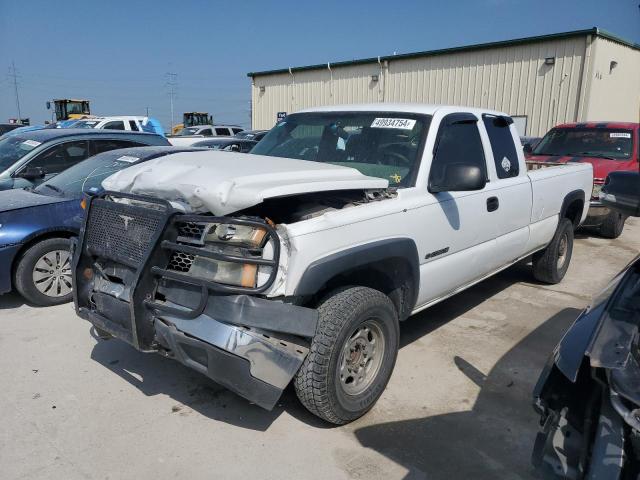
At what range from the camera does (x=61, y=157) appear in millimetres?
6824

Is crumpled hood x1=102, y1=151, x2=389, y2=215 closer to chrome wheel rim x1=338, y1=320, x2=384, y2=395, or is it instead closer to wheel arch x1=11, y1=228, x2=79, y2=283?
chrome wheel rim x1=338, y1=320, x2=384, y2=395

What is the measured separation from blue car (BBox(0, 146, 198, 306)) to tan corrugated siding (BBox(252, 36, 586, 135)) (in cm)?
1684

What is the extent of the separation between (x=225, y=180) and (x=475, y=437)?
2110 mm

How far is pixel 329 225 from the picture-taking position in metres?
2.87

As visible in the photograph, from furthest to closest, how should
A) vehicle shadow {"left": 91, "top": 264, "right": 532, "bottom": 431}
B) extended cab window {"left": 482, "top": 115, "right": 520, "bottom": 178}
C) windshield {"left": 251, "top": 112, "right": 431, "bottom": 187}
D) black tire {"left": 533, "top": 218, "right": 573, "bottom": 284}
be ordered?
black tire {"left": 533, "top": 218, "right": 573, "bottom": 284} → extended cab window {"left": 482, "top": 115, "right": 520, "bottom": 178} → windshield {"left": 251, "top": 112, "right": 431, "bottom": 187} → vehicle shadow {"left": 91, "top": 264, "right": 532, "bottom": 431}

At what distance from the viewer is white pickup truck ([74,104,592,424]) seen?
106 inches

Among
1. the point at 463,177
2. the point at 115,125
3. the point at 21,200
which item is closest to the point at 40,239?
the point at 21,200

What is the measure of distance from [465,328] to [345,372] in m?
2.03

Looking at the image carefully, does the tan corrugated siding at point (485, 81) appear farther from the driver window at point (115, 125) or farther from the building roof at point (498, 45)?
the driver window at point (115, 125)

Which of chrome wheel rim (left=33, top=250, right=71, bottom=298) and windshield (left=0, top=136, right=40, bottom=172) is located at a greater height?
windshield (left=0, top=136, right=40, bottom=172)

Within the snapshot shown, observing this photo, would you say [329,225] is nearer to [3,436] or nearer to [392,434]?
[392,434]

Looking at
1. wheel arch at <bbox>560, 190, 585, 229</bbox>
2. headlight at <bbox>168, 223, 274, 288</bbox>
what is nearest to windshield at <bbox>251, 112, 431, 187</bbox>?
headlight at <bbox>168, 223, 274, 288</bbox>

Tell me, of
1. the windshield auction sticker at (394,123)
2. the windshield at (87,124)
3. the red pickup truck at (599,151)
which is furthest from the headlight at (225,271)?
the windshield at (87,124)

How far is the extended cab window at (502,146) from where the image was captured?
183 inches
